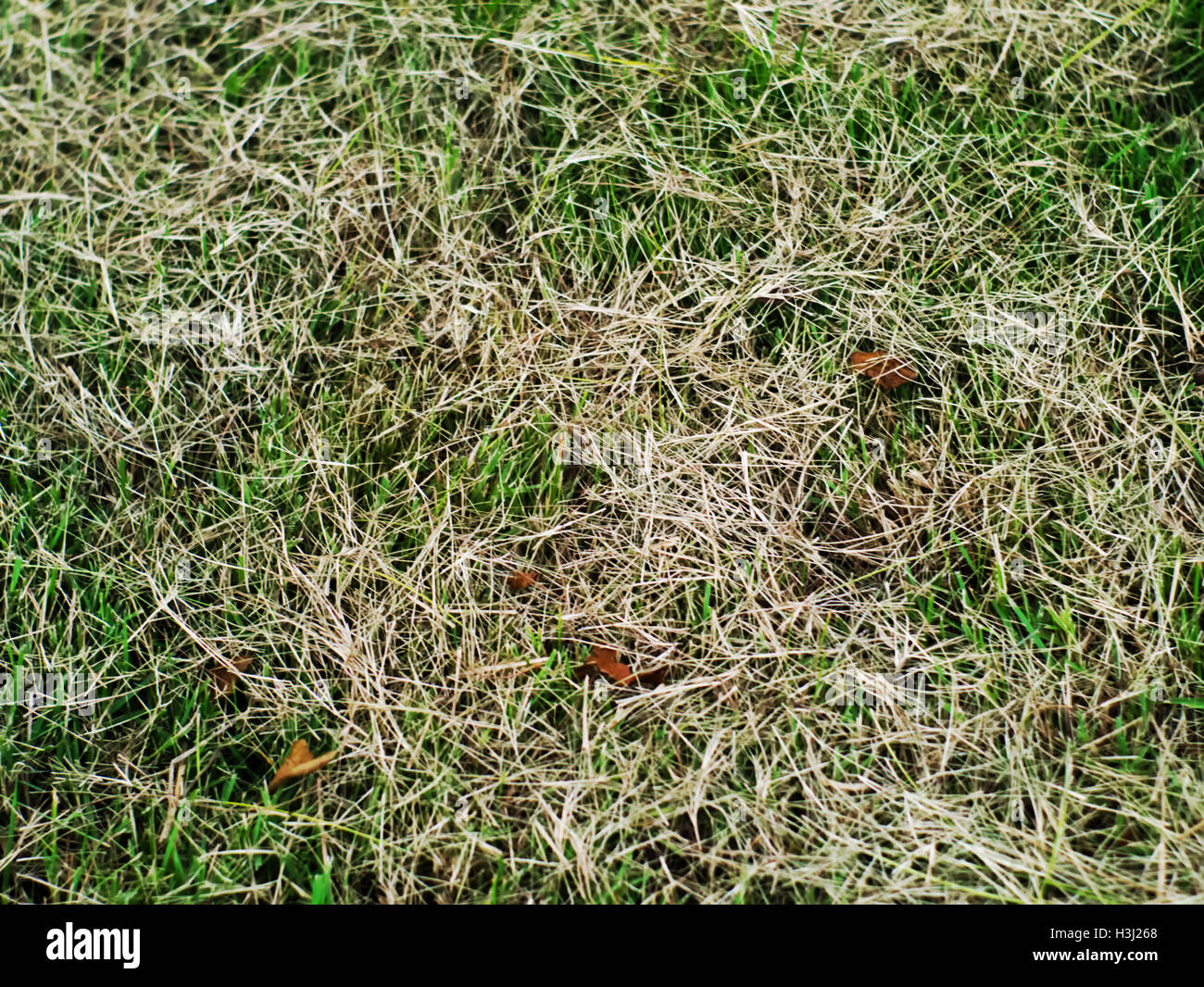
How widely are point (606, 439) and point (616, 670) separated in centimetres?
57

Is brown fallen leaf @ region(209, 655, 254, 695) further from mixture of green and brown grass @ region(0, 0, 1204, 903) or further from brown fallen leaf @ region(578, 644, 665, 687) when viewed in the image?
brown fallen leaf @ region(578, 644, 665, 687)

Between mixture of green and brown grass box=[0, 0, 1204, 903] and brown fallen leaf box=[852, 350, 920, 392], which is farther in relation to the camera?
brown fallen leaf box=[852, 350, 920, 392]

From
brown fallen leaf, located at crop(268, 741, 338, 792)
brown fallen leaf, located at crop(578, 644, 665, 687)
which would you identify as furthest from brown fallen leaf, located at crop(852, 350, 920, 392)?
brown fallen leaf, located at crop(268, 741, 338, 792)

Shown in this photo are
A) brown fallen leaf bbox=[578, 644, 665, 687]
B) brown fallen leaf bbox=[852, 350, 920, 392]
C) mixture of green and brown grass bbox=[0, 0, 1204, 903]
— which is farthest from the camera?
brown fallen leaf bbox=[852, 350, 920, 392]

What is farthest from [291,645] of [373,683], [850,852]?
[850,852]

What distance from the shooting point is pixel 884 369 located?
2137 millimetres

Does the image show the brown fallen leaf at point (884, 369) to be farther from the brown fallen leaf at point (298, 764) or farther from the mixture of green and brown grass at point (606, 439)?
the brown fallen leaf at point (298, 764)

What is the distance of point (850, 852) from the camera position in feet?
5.71

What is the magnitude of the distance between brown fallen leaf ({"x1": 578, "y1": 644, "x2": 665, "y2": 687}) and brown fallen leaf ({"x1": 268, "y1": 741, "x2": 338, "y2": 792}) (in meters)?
0.59

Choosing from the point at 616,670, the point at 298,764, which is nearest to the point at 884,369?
the point at 616,670

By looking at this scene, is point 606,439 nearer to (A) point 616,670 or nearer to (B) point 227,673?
(A) point 616,670

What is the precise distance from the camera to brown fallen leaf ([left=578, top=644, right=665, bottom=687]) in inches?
75.3

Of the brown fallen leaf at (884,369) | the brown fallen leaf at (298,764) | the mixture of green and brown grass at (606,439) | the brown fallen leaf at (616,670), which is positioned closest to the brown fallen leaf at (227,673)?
the mixture of green and brown grass at (606,439)

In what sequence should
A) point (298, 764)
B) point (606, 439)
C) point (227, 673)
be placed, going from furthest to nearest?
point (606, 439) → point (227, 673) → point (298, 764)
